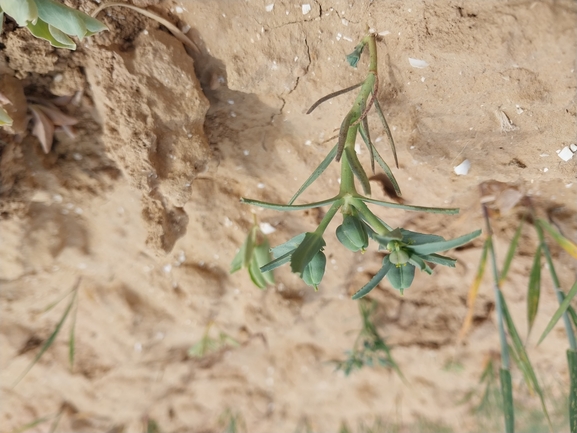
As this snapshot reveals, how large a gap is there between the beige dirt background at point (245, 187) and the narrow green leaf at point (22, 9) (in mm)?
250

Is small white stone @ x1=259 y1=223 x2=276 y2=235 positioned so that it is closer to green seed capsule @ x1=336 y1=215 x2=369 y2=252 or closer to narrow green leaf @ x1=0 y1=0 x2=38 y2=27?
green seed capsule @ x1=336 y1=215 x2=369 y2=252

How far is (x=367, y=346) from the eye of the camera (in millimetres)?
2156

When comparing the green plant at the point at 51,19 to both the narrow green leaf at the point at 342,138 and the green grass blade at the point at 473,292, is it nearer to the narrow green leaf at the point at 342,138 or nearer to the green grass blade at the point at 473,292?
the narrow green leaf at the point at 342,138

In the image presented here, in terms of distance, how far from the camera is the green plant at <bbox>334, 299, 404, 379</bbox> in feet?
6.98

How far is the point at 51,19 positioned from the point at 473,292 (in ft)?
6.29

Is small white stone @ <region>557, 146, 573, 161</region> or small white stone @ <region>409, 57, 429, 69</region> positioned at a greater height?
small white stone @ <region>409, 57, 429, 69</region>

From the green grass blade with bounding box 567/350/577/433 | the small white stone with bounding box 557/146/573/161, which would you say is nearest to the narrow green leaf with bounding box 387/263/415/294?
the small white stone with bounding box 557/146/573/161

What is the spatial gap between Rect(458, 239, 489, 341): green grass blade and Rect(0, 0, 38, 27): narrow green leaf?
5.66 ft

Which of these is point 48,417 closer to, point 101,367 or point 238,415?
point 101,367

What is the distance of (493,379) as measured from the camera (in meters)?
2.26

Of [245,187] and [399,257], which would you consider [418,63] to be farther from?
[245,187]

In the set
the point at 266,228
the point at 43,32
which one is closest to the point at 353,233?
the point at 266,228

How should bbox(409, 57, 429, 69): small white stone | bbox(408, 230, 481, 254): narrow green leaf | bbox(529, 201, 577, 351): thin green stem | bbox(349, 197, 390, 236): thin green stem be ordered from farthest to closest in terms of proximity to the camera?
1. bbox(529, 201, 577, 351): thin green stem
2. bbox(409, 57, 429, 69): small white stone
3. bbox(349, 197, 390, 236): thin green stem
4. bbox(408, 230, 481, 254): narrow green leaf

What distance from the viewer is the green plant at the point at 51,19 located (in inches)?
35.5
